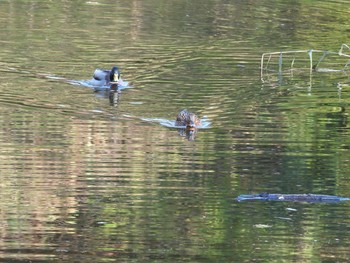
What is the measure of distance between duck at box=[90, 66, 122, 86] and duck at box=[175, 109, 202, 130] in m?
2.78

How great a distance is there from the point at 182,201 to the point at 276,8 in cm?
1861

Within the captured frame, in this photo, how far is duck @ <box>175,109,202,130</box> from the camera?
1406 cm

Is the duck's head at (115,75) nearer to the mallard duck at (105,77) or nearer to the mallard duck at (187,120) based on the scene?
the mallard duck at (105,77)

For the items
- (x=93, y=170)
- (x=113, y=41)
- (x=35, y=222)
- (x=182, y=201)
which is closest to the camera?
(x=35, y=222)

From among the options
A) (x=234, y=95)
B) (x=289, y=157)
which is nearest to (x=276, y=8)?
(x=234, y=95)

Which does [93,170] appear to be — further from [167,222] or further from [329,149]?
[329,149]

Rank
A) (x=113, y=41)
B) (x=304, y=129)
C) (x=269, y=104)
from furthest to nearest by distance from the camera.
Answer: (x=113, y=41) < (x=269, y=104) < (x=304, y=129)

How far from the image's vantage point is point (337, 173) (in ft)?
37.9

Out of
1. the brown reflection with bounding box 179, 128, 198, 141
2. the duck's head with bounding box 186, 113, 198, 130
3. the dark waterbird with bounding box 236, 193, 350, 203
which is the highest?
the duck's head with bounding box 186, 113, 198, 130

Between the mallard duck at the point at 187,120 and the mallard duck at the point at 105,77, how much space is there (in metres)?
2.81

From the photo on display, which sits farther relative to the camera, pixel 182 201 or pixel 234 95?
pixel 234 95

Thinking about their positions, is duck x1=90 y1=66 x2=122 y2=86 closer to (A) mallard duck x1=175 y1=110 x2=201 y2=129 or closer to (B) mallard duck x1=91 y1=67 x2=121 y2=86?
(B) mallard duck x1=91 y1=67 x2=121 y2=86

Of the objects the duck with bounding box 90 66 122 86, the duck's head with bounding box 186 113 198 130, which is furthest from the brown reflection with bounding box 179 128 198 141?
the duck with bounding box 90 66 122 86

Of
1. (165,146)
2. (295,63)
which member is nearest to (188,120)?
(165,146)
